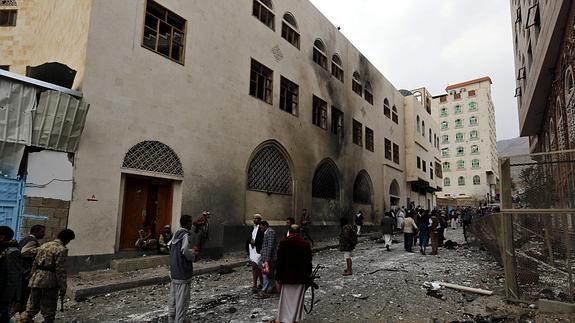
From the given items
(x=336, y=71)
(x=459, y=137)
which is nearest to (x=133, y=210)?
(x=336, y=71)

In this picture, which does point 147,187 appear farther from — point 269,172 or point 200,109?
point 269,172

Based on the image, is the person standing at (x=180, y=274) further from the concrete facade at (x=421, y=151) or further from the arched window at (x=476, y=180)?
the arched window at (x=476, y=180)

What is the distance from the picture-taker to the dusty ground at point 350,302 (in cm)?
575

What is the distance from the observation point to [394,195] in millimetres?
27578

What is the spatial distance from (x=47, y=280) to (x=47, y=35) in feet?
34.2

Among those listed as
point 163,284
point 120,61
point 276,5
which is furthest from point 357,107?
point 163,284

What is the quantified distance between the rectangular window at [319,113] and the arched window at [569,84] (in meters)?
10.5

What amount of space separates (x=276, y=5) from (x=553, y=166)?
13.3 m

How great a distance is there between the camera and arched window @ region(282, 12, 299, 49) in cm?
1684

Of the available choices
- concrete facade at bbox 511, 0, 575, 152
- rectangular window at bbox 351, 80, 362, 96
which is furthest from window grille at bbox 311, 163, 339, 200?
concrete facade at bbox 511, 0, 575, 152

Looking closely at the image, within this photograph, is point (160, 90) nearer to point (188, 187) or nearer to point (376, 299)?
point (188, 187)

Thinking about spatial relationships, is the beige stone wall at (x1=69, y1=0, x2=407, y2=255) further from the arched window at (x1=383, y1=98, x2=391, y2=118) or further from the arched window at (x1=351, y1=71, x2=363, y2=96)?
the arched window at (x1=383, y1=98, x2=391, y2=118)

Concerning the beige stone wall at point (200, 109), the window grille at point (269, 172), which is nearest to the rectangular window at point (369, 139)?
the beige stone wall at point (200, 109)

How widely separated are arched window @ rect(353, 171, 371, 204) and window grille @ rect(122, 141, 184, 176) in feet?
44.8
